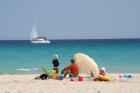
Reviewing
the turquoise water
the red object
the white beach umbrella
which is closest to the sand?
the red object

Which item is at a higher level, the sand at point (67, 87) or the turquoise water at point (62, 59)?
the turquoise water at point (62, 59)

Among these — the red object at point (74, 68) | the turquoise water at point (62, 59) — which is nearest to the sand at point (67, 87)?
the red object at point (74, 68)

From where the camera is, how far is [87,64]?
20.2 meters

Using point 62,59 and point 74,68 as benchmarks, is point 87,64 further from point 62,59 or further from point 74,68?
point 62,59

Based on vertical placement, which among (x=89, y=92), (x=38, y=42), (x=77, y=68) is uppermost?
(x=38, y=42)

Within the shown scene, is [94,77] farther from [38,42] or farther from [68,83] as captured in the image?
[38,42]

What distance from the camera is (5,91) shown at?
15.4 metres

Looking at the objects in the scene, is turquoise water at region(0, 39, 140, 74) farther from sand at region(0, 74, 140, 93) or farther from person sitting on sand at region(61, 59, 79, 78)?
sand at region(0, 74, 140, 93)

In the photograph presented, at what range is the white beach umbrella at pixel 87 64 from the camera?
2006 cm

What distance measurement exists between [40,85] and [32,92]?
5.77ft

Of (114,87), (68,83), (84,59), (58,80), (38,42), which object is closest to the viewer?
(114,87)

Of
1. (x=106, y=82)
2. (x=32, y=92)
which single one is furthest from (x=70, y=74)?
(x=32, y=92)

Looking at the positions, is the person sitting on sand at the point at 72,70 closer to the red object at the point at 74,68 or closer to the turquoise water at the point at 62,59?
the red object at the point at 74,68

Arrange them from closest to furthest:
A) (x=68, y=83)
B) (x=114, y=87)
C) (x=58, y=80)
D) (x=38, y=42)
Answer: (x=114, y=87) → (x=68, y=83) → (x=58, y=80) → (x=38, y=42)
